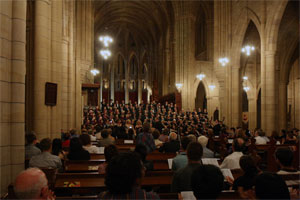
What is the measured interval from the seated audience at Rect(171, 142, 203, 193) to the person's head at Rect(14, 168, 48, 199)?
1563mm

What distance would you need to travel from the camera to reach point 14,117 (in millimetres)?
4473

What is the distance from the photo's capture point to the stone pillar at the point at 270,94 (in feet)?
45.1

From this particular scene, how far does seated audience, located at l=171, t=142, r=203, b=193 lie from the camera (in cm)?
308

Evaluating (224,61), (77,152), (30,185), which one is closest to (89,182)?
(77,152)

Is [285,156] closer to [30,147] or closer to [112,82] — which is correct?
[30,147]

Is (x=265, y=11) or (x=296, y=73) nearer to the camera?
(x=265, y=11)

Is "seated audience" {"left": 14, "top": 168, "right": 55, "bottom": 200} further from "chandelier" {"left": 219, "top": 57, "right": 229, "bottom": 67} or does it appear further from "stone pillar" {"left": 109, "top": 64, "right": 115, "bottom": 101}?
"stone pillar" {"left": 109, "top": 64, "right": 115, "bottom": 101}

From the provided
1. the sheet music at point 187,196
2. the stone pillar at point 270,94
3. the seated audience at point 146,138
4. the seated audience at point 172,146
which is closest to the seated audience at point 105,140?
the seated audience at point 146,138

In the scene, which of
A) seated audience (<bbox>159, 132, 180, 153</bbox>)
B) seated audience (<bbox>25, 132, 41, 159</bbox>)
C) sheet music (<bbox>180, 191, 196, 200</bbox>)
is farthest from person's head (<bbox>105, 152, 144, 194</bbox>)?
seated audience (<bbox>159, 132, 180, 153</bbox>)

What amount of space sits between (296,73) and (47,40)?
20437 millimetres

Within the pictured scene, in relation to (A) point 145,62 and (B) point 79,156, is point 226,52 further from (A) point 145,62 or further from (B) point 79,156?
(A) point 145,62

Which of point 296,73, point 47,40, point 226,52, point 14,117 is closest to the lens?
point 14,117

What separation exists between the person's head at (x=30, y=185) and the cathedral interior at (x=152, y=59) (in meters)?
2.60

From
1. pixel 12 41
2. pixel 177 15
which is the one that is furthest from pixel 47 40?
pixel 177 15
